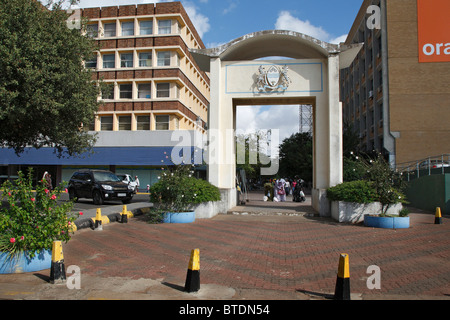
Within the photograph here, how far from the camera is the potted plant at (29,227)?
569 cm

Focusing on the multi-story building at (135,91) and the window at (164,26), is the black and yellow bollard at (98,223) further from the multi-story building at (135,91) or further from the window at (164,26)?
the window at (164,26)

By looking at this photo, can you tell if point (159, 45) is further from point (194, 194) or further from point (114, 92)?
point (194, 194)

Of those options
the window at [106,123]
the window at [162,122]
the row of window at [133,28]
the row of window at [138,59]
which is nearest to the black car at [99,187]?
the window at [162,122]

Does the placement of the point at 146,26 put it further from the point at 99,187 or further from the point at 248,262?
the point at 248,262

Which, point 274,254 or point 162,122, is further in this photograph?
point 162,122

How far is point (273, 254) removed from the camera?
7242mm

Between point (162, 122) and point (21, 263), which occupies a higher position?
point (162, 122)

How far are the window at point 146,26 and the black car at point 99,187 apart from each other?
60.0 ft

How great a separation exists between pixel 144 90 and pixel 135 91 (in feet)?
2.66

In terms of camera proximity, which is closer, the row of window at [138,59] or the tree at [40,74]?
the tree at [40,74]

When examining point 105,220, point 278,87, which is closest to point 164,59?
point 278,87

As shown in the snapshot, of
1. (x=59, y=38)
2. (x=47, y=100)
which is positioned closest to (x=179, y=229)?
(x=47, y=100)

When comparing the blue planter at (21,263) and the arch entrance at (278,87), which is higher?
the arch entrance at (278,87)

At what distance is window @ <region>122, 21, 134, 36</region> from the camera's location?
32.7 m
